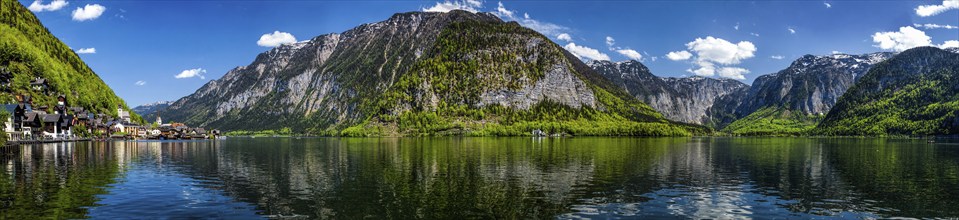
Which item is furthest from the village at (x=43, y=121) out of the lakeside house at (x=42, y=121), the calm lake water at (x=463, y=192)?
the calm lake water at (x=463, y=192)

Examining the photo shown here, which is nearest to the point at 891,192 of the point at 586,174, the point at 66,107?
the point at 586,174

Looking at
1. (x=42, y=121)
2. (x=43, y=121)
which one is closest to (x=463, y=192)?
(x=42, y=121)

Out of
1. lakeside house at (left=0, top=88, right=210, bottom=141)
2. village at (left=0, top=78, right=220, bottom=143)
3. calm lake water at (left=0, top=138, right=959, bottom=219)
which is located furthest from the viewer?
lakeside house at (left=0, top=88, right=210, bottom=141)

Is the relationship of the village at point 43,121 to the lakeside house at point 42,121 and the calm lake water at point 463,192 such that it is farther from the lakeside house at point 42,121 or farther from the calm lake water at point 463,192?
the calm lake water at point 463,192

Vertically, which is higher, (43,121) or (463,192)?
(43,121)

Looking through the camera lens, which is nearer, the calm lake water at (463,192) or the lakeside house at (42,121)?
the calm lake water at (463,192)

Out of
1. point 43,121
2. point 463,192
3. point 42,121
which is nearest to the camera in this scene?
point 463,192

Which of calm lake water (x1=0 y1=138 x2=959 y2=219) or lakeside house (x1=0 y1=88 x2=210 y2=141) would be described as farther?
lakeside house (x1=0 y1=88 x2=210 y2=141)

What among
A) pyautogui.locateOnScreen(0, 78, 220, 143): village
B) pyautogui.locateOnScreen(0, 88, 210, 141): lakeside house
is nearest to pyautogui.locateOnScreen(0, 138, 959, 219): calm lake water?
pyautogui.locateOnScreen(0, 78, 220, 143): village

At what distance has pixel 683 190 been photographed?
51.7m

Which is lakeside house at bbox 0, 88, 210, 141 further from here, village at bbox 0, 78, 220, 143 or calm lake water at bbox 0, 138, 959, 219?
calm lake water at bbox 0, 138, 959, 219

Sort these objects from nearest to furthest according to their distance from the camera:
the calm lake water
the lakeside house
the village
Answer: the calm lake water < the village < the lakeside house

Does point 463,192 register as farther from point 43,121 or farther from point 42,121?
point 43,121

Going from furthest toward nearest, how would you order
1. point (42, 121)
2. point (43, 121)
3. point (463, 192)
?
point (43, 121)
point (42, 121)
point (463, 192)
